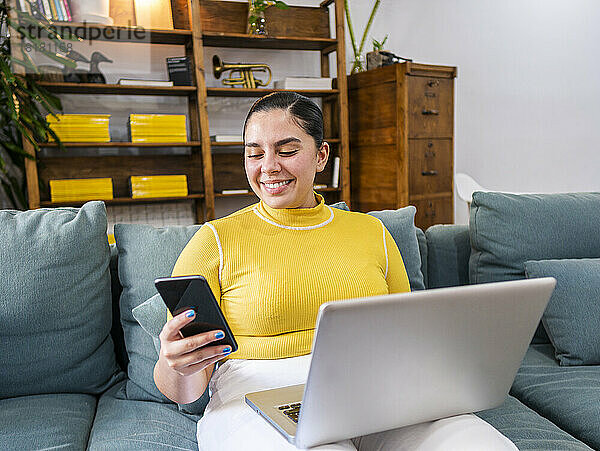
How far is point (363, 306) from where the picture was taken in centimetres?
A: 75

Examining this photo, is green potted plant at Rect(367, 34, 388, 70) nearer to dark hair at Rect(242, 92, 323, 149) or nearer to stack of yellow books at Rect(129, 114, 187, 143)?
stack of yellow books at Rect(129, 114, 187, 143)

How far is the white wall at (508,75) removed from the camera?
401cm

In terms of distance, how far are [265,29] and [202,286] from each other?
2895 millimetres

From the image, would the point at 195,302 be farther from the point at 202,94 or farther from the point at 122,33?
the point at 122,33

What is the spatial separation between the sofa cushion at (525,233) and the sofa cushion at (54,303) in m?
1.15

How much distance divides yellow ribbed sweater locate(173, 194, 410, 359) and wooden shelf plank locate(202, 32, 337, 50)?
225cm

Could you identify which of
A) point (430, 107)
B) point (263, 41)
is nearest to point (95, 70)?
point (263, 41)

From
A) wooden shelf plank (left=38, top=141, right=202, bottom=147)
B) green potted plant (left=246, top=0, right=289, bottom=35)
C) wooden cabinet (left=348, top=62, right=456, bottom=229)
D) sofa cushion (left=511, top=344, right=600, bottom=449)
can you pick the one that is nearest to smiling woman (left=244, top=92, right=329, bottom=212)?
sofa cushion (left=511, top=344, right=600, bottom=449)

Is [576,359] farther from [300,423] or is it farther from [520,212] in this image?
[300,423]

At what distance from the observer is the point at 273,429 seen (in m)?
0.93

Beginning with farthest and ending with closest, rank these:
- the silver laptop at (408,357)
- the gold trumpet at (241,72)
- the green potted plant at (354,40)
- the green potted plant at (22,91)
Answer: the green potted plant at (354,40)
the gold trumpet at (241,72)
the green potted plant at (22,91)
the silver laptop at (408,357)

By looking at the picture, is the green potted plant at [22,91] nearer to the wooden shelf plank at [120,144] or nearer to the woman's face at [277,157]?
the wooden shelf plank at [120,144]

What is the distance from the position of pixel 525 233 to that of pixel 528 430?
70 cm

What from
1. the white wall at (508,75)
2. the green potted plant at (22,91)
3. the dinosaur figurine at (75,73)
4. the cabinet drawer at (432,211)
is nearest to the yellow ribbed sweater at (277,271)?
the green potted plant at (22,91)
